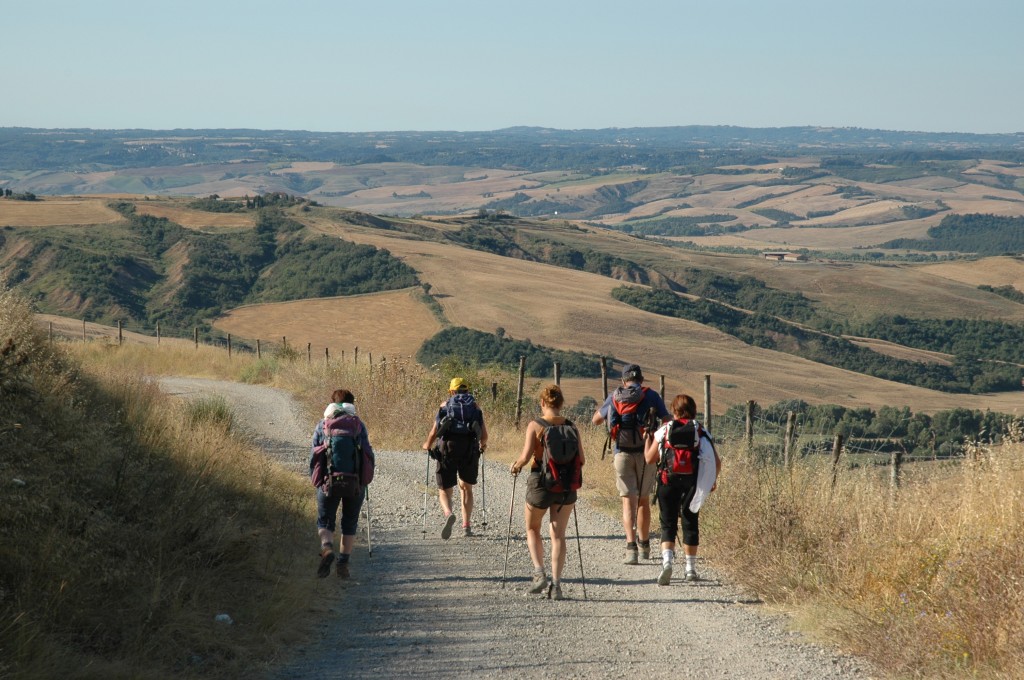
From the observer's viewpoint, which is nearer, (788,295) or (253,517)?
(253,517)

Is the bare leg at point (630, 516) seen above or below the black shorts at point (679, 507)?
below

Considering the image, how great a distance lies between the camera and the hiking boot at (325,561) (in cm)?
898

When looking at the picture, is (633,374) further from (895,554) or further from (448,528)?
(895,554)

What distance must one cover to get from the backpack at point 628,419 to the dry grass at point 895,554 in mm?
1129

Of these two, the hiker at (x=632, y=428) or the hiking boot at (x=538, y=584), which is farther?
the hiker at (x=632, y=428)

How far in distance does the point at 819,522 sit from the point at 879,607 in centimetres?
155

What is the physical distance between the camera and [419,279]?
82375 millimetres

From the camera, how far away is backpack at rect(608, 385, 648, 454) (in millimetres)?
9828

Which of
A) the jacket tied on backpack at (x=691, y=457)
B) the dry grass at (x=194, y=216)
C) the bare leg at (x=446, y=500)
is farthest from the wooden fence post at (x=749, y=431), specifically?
the dry grass at (x=194, y=216)

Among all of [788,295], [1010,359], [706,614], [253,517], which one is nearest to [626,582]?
[706,614]

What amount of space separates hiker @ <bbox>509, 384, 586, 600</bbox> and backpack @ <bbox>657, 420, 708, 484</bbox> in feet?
2.85

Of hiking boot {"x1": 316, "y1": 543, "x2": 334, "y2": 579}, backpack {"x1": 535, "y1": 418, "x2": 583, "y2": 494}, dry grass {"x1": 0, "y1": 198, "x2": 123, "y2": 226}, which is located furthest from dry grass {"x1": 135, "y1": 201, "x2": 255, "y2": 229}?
backpack {"x1": 535, "y1": 418, "x2": 583, "y2": 494}

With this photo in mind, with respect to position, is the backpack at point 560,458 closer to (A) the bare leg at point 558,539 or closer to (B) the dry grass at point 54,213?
(A) the bare leg at point 558,539

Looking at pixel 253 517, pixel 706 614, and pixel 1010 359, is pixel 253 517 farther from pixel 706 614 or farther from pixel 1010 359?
pixel 1010 359
